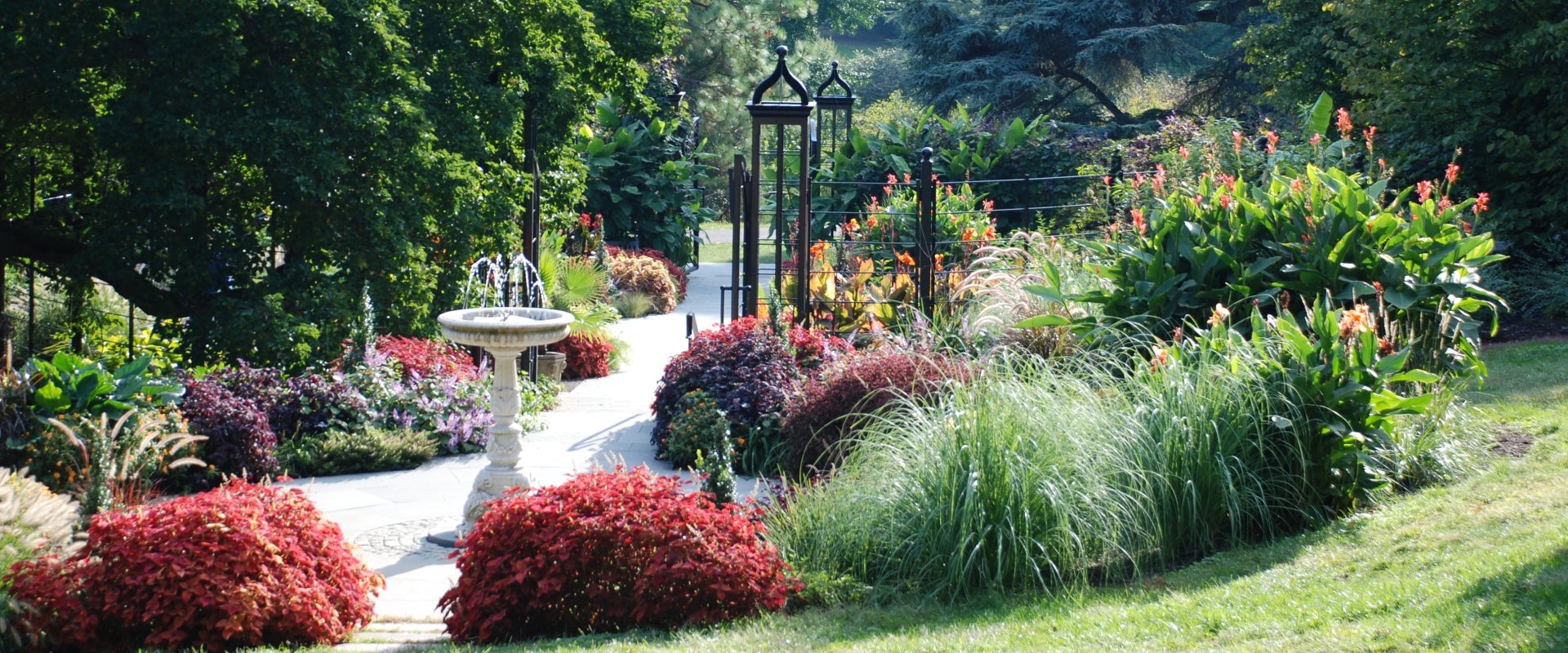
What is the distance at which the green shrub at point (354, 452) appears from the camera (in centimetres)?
809

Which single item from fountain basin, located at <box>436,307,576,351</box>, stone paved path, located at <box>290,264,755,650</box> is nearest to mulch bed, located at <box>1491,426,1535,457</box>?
stone paved path, located at <box>290,264,755,650</box>

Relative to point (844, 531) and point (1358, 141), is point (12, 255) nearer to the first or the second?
point (844, 531)

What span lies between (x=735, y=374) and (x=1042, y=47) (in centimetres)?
2015

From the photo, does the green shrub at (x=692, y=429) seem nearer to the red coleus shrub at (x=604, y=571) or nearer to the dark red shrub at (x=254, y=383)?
the dark red shrub at (x=254, y=383)

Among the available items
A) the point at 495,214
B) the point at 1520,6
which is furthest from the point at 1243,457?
the point at 1520,6

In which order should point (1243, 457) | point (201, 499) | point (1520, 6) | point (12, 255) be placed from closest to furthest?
point (201, 499)
point (1243, 457)
point (12, 255)
point (1520, 6)

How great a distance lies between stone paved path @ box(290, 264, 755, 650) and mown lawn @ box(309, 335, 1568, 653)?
1.25 metres

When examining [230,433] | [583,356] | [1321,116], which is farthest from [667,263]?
[230,433]

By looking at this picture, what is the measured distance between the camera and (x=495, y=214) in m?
9.56

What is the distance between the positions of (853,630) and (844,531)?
75cm

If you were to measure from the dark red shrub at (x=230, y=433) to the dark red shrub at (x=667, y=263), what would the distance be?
30.8 ft

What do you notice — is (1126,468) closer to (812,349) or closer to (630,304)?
(812,349)

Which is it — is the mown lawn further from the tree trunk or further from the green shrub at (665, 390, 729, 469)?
the tree trunk

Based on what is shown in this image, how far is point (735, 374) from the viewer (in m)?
8.55
